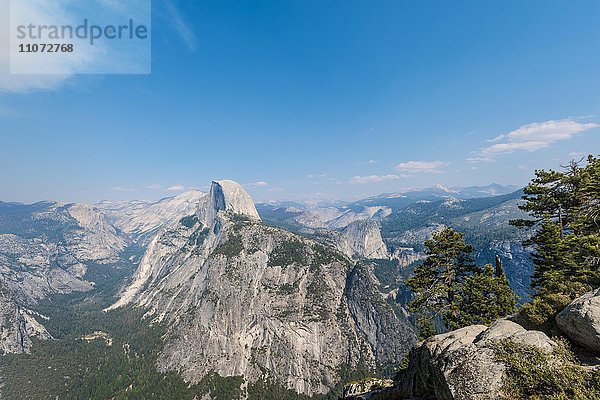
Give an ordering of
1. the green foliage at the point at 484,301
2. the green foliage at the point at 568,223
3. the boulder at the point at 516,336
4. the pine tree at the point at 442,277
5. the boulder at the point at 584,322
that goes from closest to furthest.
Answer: the boulder at the point at 584,322, the boulder at the point at 516,336, the green foliage at the point at 568,223, the green foliage at the point at 484,301, the pine tree at the point at 442,277

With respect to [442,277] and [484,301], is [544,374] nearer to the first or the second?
[484,301]

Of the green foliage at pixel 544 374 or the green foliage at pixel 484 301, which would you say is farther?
the green foliage at pixel 484 301

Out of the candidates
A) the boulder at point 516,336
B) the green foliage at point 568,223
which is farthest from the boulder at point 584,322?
the green foliage at point 568,223

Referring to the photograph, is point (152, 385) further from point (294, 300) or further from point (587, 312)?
point (587, 312)

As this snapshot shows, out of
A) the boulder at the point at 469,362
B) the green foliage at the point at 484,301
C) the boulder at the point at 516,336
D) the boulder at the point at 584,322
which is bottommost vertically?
the green foliage at the point at 484,301

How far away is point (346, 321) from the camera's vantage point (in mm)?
196500

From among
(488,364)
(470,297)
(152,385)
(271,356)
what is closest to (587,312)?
(488,364)

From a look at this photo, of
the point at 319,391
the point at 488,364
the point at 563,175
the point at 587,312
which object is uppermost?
the point at 563,175

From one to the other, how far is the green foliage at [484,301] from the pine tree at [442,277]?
1.01 meters

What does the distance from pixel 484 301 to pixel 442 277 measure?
4291mm

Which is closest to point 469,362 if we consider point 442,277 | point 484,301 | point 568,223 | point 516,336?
point 516,336

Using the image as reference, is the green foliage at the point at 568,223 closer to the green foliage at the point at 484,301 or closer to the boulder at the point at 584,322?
the green foliage at the point at 484,301

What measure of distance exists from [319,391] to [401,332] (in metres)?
70.3

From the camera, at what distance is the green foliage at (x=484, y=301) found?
28.7 metres
